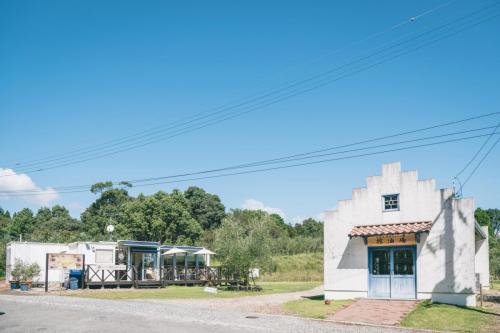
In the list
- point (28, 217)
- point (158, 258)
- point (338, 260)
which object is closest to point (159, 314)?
point (338, 260)

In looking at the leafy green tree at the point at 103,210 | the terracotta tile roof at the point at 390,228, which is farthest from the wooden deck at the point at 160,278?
the leafy green tree at the point at 103,210

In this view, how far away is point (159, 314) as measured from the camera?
18.3 m

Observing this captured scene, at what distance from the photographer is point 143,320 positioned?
16516 millimetres

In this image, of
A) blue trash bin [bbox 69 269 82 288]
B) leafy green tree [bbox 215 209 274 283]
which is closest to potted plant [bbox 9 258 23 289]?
blue trash bin [bbox 69 269 82 288]

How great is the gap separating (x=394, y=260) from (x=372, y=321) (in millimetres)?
5590

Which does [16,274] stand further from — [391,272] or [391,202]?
[391,202]

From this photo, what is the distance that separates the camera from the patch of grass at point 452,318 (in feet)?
53.1

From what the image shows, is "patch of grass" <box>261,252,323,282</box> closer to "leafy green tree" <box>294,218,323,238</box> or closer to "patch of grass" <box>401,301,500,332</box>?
"patch of grass" <box>401,301,500,332</box>

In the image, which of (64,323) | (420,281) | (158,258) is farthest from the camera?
(158,258)

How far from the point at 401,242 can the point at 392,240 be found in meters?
0.42

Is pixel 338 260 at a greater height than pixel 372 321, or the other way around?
pixel 338 260

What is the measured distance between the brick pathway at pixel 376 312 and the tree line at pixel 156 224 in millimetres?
11666

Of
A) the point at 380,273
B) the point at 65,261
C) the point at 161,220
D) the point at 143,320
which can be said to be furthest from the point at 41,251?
the point at 161,220

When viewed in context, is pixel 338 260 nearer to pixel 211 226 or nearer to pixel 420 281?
pixel 420 281
